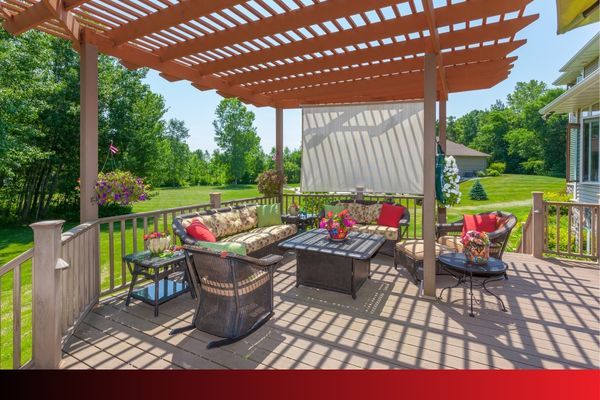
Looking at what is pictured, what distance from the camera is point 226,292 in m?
2.75

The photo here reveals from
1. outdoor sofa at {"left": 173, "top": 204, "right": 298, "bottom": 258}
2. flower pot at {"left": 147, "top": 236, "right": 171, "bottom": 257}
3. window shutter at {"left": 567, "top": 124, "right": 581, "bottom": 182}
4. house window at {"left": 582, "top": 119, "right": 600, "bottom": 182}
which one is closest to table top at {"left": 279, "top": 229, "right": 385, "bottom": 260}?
outdoor sofa at {"left": 173, "top": 204, "right": 298, "bottom": 258}

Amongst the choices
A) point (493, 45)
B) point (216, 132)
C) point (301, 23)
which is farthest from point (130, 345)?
point (216, 132)

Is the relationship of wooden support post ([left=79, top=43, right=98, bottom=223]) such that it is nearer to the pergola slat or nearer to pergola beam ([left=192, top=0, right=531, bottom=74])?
the pergola slat

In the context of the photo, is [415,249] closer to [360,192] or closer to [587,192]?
[360,192]

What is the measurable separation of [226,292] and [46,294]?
4.31ft

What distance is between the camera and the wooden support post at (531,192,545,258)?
204 inches

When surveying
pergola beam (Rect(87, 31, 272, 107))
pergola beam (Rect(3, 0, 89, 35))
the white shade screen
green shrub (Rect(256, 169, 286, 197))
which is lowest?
green shrub (Rect(256, 169, 286, 197))

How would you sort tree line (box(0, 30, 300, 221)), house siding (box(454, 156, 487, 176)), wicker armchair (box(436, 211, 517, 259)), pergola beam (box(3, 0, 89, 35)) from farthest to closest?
1. house siding (box(454, 156, 487, 176))
2. tree line (box(0, 30, 300, 221))
3. wicker armchair (box(436, 211, 517, 259))
4. pergola beam (box(3, 0, 89, 35))

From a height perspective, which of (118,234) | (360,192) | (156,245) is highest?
(360,192)

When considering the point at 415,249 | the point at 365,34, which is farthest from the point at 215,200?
the point at 365,34

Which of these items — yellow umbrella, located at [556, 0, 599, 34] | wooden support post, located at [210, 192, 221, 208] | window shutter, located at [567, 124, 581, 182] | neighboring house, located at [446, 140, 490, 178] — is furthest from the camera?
neighboring house, located at [446, 140, 490, 178]

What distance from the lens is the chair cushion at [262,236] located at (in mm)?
4657

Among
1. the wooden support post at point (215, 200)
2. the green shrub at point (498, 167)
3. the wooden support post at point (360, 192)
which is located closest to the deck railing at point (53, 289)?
the wooden support post at point (215, 200)

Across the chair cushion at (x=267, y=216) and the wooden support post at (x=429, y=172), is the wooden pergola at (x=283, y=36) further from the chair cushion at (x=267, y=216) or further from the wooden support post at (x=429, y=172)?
the chair cushion at (x=267, y=216)
